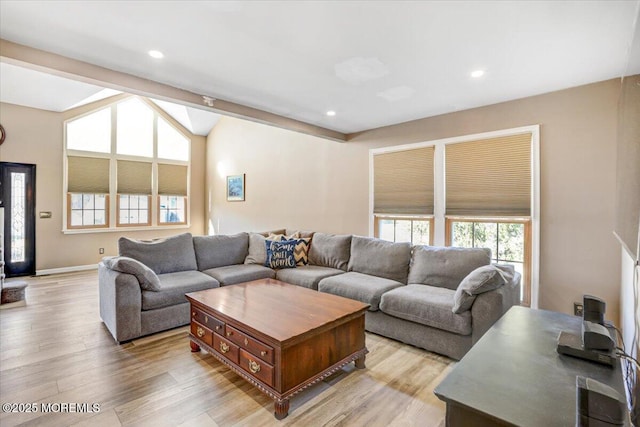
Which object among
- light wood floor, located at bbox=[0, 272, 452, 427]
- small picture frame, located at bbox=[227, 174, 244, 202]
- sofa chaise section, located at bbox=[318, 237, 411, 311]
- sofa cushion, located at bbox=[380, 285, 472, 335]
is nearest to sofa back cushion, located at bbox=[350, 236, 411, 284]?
sofa chaise section, located at bbox=[318, 237, 411, 311]

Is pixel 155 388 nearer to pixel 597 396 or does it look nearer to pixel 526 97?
pixel 597 396

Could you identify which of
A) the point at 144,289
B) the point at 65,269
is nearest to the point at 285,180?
the point at 144,289

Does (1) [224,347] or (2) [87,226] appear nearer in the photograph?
(1) [224,347]

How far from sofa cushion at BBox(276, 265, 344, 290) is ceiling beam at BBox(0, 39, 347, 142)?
2020 mm

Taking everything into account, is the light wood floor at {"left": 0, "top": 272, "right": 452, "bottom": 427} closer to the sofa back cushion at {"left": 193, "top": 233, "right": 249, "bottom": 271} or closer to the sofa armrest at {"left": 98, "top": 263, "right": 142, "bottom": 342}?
the sofa armrest at {"left": 98, "top": 263, "right": 142, "bottom": 342}

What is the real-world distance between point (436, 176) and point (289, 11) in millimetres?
2794

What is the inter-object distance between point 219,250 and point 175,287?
1133mm

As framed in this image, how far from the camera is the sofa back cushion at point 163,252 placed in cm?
355

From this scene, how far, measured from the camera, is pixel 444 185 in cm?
387

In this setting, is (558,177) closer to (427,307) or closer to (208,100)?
(427,307)

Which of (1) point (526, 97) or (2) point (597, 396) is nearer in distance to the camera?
(2) point (597, 396)

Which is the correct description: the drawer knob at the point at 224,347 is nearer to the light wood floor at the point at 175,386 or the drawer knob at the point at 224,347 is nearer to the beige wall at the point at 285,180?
the light wood floor at the point at 175,386

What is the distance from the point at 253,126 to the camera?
640cm

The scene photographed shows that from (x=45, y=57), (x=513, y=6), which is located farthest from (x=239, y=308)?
(x=513, y=6)
